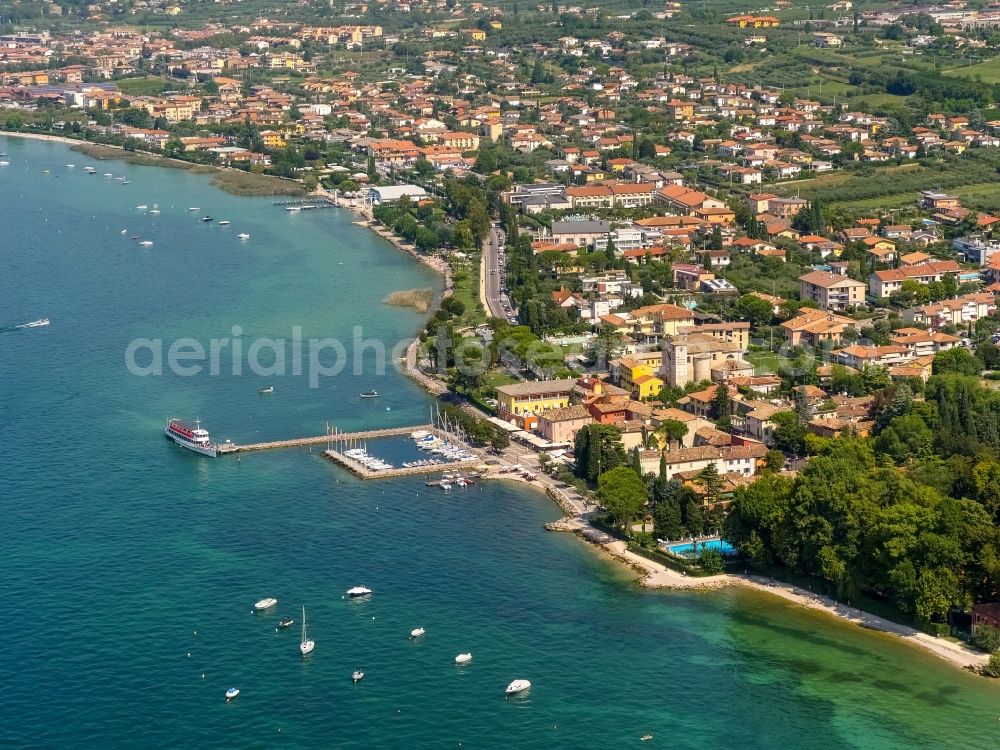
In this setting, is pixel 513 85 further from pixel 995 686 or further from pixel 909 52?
pixel 995 686

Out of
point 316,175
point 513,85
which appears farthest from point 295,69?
A: point 316,175

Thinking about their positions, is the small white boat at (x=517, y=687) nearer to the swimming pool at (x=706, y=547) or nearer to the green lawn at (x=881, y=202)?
the swimming pool at (x=706, y=547)

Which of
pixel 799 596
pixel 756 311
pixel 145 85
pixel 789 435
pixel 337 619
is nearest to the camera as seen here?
pixel 337 619

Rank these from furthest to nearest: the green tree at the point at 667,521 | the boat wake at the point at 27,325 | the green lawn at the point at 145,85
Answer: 1. the green lawn at the point at 145,85
2. the boat wake at the point at 27,325
3. the green tree at the point at 667,521

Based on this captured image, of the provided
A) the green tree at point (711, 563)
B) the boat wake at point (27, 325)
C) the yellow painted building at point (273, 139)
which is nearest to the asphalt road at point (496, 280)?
the boat wake at point (27, 325)

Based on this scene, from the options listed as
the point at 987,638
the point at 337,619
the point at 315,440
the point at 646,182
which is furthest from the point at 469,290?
the point at 987,638

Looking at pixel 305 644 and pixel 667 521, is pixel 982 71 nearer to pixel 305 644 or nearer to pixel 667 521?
pixel 667 521

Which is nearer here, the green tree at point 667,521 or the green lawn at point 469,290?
the green tree at point 667,521
